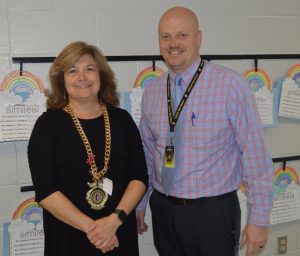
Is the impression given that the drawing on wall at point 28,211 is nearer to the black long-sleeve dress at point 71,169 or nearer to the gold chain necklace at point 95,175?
the black long-sleeve dress at point 71,169

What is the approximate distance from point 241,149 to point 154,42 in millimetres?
755

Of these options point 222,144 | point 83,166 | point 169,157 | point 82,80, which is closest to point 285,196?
point 222,144

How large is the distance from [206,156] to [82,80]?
0.61m

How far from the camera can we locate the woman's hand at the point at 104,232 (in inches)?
55.2

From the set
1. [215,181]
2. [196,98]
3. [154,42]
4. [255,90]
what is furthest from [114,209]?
[255,90]

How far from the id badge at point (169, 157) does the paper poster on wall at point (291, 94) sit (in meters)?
0.92

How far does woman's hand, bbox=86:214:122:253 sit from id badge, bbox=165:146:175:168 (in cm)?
32

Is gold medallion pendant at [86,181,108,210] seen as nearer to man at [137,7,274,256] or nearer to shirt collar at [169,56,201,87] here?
man at [137,7,274,256]

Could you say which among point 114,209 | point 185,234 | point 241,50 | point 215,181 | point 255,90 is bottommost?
point 185,234

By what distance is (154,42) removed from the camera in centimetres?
189

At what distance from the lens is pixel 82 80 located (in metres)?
1.46

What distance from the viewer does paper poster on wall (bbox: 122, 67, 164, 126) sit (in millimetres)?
1892

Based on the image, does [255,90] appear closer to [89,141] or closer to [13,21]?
[89,141]

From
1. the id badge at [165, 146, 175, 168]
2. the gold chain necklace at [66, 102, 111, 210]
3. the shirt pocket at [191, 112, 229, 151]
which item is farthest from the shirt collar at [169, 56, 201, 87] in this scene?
the gold chain necklace at [66, 102, 111, 210]
